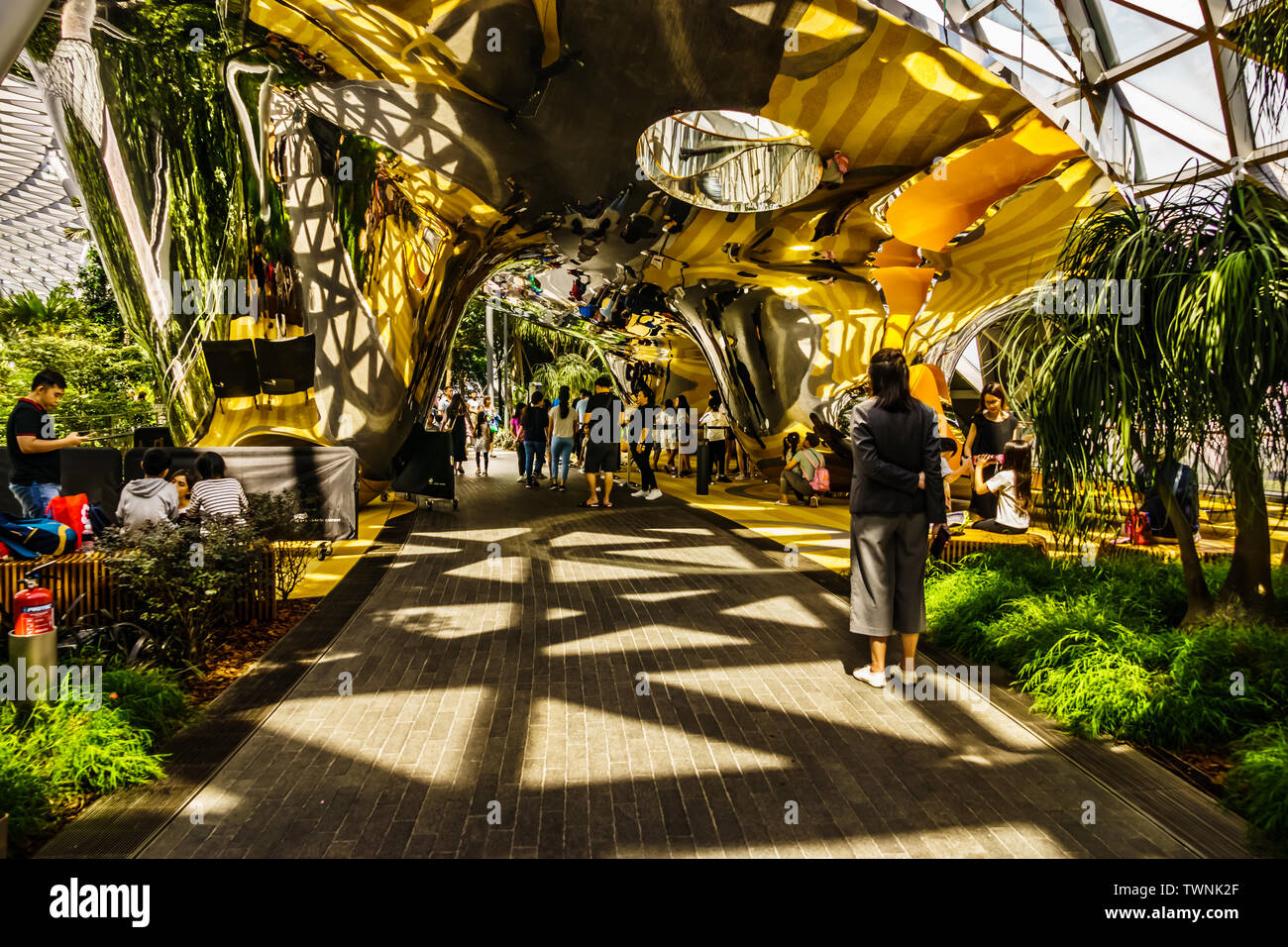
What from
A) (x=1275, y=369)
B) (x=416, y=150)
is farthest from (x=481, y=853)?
(x=416, y=150)

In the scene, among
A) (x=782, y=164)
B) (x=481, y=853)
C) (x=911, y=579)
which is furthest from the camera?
(x=782, y=164)

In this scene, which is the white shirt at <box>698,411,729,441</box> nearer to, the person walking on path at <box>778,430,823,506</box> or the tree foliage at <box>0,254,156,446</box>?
the person walking on path at <box>778,430,823,506</box>

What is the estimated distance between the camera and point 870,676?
4.66 m

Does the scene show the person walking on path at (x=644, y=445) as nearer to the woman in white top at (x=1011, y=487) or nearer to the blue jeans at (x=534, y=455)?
the blue jeans at (x=534, y=455)

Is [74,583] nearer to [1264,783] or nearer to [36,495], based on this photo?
[36,495]

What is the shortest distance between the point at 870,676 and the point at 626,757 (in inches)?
68.7

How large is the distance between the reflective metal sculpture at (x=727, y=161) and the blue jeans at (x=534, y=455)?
19.2 feet

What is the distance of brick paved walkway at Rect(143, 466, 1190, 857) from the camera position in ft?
9.48

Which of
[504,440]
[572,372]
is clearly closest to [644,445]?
[572,372]

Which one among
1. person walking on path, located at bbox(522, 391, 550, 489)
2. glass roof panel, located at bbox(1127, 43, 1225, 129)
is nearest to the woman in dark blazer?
person walking on path, located at bbox(522, 391, 550, 489)

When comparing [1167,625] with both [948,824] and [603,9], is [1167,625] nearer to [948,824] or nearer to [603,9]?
[948,824]

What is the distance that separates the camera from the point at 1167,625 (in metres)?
5.06

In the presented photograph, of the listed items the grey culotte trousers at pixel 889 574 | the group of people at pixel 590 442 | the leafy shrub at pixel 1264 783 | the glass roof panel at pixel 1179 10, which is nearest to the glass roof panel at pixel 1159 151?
the glass roof panel at pixel 1179 10
